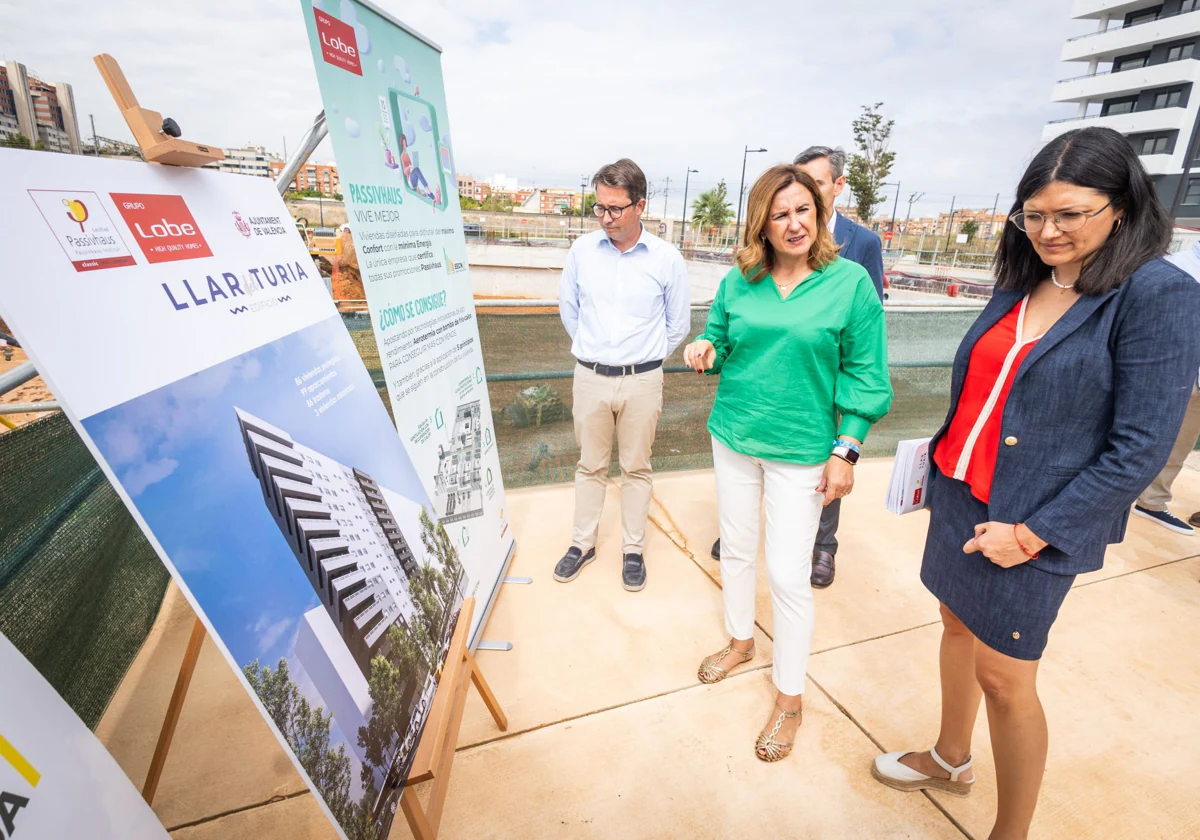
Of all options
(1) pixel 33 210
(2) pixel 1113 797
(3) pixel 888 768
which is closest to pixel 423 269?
(1) pixel 33 210

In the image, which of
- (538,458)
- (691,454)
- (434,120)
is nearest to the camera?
(434,120)

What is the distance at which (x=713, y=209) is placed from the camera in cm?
6569

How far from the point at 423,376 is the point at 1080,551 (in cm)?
213

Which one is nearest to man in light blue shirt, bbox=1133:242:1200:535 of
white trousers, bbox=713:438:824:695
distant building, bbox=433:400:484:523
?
white trousers, bbox=713:438:824:695

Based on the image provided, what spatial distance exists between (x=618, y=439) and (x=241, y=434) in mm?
2091

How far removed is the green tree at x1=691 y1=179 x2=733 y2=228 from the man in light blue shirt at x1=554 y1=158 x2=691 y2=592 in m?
63.1

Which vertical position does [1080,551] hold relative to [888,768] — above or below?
above

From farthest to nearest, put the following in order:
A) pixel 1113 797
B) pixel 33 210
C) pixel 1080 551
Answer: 1. pixel 1113 797
2. pixel 1080 551
3. pixel 33 210

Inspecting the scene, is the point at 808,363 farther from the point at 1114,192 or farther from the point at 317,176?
the point at 317,176

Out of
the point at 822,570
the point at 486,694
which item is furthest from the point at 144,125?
the point at 822,570

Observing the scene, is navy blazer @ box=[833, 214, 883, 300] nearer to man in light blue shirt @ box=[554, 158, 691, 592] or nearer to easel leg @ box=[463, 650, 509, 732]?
man in light blue shirt @ box=[554, 158, 691, 592]

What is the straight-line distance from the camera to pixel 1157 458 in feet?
4.39

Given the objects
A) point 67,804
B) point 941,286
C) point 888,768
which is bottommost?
point 941,286

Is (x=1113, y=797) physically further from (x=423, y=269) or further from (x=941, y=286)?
(x=941, y=286)
